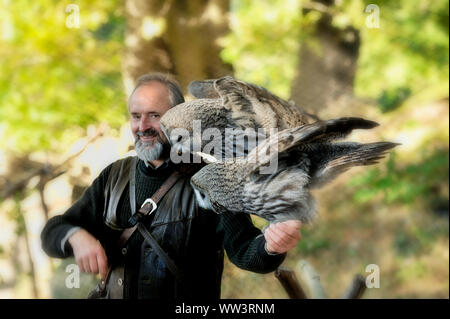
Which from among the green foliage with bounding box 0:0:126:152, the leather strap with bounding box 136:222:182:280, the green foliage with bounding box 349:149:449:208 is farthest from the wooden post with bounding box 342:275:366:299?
the green foliage with bounding box 0:0:126:152

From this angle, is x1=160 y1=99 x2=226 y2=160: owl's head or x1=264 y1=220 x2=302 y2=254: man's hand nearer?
x1=264 y1=220 x2=302 y2=254: man's hand

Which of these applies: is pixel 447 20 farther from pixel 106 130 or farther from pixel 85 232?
pixel 85 232

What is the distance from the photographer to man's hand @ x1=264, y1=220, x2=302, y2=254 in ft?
2.85

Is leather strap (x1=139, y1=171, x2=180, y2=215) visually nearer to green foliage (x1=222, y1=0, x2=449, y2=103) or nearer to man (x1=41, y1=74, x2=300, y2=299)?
man (x1=41, y1=74, x2=300, y2=299)

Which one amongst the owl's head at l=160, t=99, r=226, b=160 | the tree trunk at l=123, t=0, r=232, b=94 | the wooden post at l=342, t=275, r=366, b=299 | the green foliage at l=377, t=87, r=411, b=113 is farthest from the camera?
the green foliage at l=377, t=87, r=411, b=113

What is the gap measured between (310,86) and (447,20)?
1.37 metres

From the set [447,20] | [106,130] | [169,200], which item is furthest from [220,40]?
[169,200]

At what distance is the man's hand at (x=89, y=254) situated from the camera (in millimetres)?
1061

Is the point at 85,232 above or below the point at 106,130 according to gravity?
below

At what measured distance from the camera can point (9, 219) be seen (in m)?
3.17

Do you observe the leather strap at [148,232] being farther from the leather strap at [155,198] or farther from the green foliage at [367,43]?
the green foliage at [367,43]

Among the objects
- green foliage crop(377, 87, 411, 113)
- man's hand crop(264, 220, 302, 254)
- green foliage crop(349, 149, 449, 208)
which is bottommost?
green foliage crop(349, 149, 449, 208)

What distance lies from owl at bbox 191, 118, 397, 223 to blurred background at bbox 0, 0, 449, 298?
116 centimetres

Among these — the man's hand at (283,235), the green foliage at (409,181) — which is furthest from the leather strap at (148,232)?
the green foliage at (409,181)
